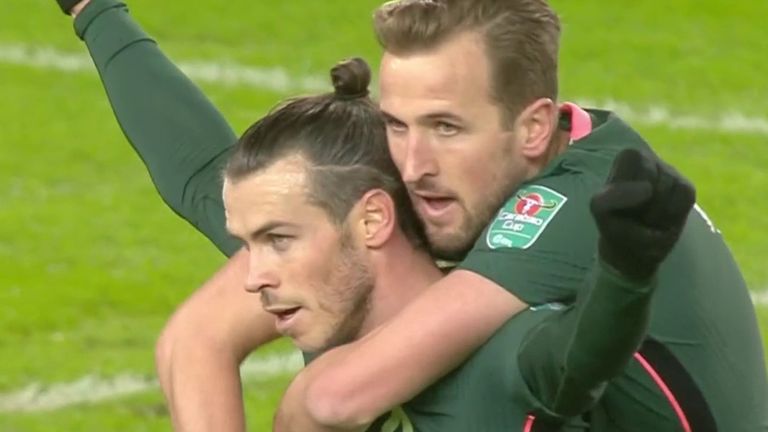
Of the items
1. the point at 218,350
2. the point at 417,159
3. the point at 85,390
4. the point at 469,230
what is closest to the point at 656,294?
the point at 469,230

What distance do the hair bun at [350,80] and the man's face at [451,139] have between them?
0.06m

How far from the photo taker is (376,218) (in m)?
3.10

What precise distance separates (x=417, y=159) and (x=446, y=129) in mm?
90

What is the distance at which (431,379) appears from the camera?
3004mm

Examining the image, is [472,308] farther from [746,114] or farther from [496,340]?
[746,114]

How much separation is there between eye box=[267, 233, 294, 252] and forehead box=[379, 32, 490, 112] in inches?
10.8

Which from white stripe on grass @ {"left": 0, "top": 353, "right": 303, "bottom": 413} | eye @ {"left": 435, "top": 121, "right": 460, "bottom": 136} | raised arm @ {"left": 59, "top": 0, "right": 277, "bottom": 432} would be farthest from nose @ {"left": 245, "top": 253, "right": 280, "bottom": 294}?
white stripe on grass @ {"left": 0, "top": 353, "right": 303, "bottom": 413}

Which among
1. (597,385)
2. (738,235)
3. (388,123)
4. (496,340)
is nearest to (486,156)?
(388,123)

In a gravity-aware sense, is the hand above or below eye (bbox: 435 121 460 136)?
below

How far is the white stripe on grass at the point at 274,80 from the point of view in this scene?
840 centimetres

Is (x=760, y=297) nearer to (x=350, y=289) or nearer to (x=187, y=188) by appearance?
(x=187, y=188)

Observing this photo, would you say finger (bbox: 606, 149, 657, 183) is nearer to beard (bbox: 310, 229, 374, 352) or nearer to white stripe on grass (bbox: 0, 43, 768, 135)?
beard (bbox: 310, 229, 374, 352)

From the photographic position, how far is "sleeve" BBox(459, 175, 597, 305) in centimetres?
306

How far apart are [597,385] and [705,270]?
2.01 feet
